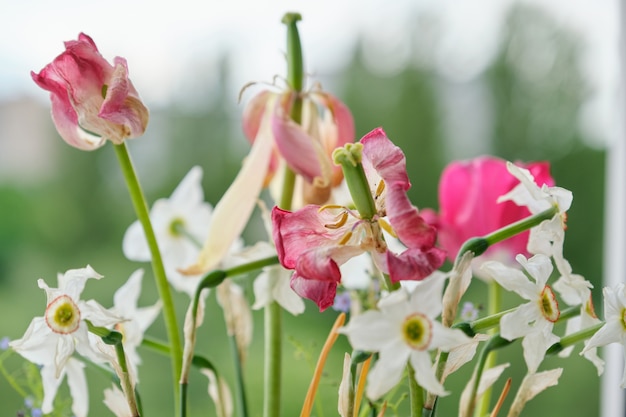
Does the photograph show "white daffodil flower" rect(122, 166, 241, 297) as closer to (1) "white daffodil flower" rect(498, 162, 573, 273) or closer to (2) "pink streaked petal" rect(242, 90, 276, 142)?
(2) "pink streaked petal" rect(242, 90, 276, 142)

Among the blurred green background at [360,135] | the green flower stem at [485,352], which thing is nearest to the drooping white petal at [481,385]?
the green flower stem at [485,352]

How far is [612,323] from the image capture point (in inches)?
13.9

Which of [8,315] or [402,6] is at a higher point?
[402,6]

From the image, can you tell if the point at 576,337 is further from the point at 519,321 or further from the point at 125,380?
the point at 125,380

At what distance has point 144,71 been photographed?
3219 millimetres

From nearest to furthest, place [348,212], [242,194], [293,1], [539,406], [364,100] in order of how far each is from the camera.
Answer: [348,212], [242,194], [293,1], [539,406], [364,100]

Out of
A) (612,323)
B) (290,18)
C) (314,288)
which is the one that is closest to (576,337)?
(612,323)

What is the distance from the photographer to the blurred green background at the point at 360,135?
3445 mm

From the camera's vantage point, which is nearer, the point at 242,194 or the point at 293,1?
the point at 242,194

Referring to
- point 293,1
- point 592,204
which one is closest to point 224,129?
point 293,1

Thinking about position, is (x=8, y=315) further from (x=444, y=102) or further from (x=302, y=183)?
(x=302, y=183)

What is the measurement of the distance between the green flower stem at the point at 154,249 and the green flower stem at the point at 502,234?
0.50ft

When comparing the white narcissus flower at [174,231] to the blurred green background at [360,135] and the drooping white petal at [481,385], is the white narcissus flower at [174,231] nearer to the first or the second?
the drooping white petal at [481,385]

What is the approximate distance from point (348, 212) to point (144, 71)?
2995 millimetres
